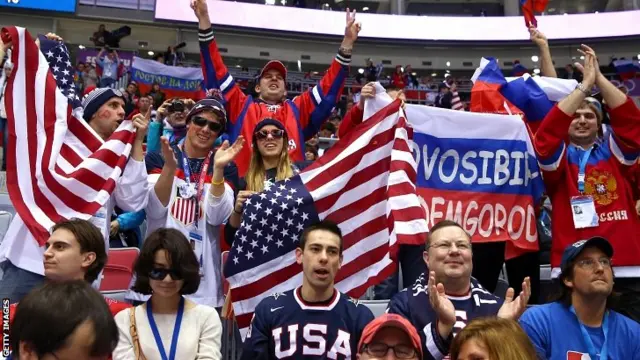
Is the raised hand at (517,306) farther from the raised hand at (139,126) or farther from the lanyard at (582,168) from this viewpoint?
the raised hand at (139,126)

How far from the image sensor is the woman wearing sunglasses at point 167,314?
129 inches

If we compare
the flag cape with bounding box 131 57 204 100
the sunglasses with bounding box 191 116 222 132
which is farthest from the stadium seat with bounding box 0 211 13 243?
the flag cape with bounding box 131 57 204 100

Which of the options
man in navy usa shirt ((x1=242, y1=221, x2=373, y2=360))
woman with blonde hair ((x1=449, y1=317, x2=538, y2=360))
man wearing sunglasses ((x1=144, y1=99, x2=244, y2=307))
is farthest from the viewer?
man wearing sunglasses ((x1=144, y1=99, x2=244, y2=307))

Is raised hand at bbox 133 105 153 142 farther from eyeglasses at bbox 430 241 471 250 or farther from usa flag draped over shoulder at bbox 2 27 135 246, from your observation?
eyeglasses at bbox 430 241 471 250

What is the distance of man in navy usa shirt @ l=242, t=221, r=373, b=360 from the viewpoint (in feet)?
11.0

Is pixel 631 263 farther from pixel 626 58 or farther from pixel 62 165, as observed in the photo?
pixel 626 58

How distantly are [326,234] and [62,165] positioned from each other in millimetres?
1625

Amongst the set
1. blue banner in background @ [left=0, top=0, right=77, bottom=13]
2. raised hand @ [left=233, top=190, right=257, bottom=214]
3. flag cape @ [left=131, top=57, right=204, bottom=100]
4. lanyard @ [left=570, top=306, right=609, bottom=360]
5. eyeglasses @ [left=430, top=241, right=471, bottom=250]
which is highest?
blue banner in background @ [left=0, top=0, right=77, bottom=13]

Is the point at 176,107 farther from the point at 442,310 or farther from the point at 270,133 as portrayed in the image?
the point at 442,310

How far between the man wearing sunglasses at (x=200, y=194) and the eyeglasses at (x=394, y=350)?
1.44 m

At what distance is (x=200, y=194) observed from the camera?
4.19 meters

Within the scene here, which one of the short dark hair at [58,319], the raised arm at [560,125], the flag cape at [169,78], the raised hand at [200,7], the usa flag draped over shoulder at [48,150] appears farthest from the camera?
the flag cape at [169,78]

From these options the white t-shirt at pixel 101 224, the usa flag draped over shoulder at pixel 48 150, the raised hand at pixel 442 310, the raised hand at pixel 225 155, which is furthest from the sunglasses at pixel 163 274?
the raised hand at pixel 442 310

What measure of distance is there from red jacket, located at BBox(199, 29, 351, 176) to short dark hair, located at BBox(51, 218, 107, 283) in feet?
6.95
